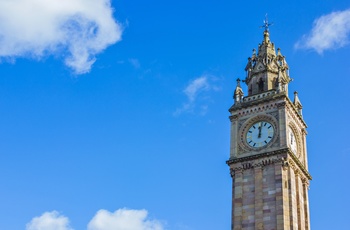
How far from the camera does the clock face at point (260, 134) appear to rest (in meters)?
62.2

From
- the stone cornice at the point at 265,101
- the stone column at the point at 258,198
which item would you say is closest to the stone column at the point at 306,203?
the stone column at the point at 258,198

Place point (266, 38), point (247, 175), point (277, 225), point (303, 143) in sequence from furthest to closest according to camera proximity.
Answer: point (266, 38) < point (303, 143) < point (247, 175) < point (277, 225)

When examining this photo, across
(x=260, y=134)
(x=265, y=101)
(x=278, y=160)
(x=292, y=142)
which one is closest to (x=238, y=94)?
(x=265, y=101)

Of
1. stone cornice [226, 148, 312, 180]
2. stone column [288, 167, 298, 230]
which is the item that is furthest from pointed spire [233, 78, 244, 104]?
stone column [288, 167, 298, 230]

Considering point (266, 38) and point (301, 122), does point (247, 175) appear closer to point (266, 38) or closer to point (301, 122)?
point (301, 122)

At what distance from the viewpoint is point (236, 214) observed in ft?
195

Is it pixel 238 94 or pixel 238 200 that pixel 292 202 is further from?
pixel 238 94

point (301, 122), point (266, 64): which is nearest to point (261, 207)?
point (301, 122)

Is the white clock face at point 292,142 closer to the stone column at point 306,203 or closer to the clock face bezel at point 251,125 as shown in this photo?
the clock face bezel at point 251,125

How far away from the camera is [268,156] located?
60.7m

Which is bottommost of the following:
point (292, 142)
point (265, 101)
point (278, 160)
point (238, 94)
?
point (278, 160)

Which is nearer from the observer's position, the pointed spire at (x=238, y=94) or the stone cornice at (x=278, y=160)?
the stone cornice at (x=278, y=160)

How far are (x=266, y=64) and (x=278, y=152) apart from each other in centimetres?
1223

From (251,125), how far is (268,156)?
4.62 meters
